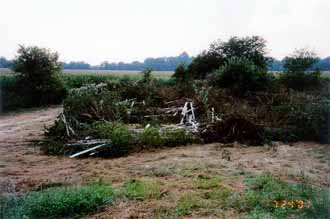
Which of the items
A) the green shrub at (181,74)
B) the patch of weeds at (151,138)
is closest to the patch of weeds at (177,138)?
the patch of weeds at (151,138)

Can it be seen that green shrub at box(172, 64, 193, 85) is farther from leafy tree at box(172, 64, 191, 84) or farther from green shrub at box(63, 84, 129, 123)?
green shrub at box(63, 84, 129, 123)

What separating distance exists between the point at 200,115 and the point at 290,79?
32.8 feet

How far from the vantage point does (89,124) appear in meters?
11.1

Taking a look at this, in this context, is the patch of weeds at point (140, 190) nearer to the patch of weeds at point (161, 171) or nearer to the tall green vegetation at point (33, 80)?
the patch of weeds at point (161, 171)

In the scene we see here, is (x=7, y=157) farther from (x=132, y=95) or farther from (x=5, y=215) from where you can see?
(x=132, y=95)

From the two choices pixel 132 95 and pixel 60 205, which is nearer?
pixel 60 205

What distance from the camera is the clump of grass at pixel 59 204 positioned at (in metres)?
4.91

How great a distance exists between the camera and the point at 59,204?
5062 millimetres

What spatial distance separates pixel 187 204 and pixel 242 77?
12.8 metres

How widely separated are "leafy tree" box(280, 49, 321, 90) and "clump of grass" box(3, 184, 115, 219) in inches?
678

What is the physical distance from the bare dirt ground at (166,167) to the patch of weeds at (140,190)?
155 millimetres

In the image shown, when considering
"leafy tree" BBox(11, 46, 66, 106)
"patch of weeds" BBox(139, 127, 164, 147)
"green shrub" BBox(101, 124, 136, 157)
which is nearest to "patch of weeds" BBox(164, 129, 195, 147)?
"patch of weeds" BBox(139, 127, 164, 147)

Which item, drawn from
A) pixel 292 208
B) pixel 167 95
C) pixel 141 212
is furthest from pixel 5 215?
pixel 167 95

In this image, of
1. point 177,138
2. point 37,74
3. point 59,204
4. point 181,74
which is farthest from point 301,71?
point 59,204
